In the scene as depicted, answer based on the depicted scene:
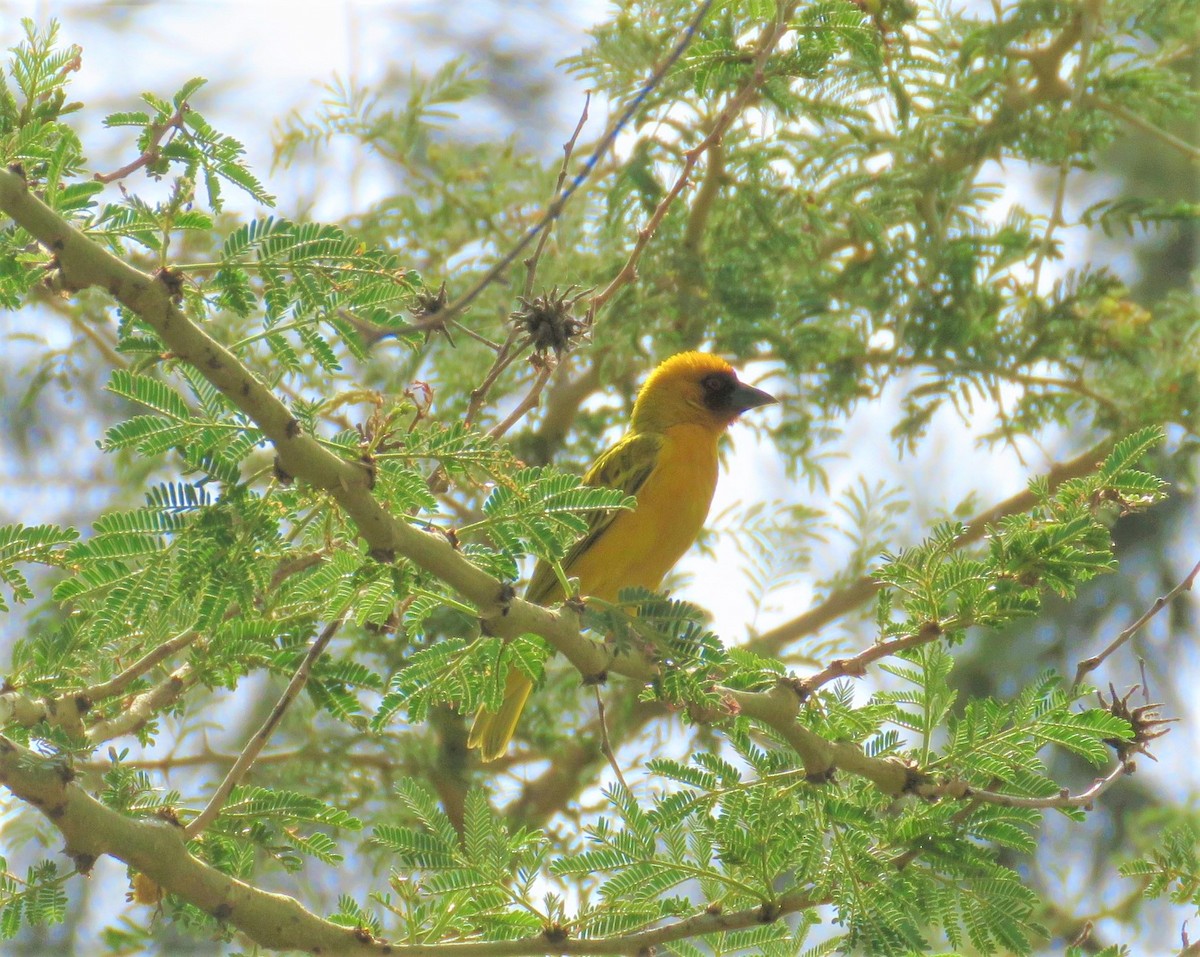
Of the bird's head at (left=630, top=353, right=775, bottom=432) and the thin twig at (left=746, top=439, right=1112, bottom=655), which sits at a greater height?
the bird's head at (left=630, top=353, right=775, bottom=432)

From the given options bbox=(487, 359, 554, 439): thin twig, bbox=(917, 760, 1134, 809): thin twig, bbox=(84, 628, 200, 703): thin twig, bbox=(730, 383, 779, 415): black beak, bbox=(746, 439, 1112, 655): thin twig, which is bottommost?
bbox=(917, 760, 1134, 809): thin twig

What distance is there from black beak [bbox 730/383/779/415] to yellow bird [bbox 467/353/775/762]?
0.20 m

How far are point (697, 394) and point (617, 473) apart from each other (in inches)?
24.3

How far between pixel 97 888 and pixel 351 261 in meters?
3.94

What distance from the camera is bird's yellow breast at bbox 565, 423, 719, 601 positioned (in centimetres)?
411

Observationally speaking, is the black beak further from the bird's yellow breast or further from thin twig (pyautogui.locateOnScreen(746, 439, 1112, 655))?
thin twig (pyautogui.locateOnScreen(746, 439, 1112, 655))

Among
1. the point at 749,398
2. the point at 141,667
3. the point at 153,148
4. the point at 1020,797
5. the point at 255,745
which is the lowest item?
the point at 1020,797

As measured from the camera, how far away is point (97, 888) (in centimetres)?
518

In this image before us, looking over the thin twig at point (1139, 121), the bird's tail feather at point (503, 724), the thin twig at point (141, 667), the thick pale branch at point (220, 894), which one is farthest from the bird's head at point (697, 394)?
the thick pale branch at point (220, 894)

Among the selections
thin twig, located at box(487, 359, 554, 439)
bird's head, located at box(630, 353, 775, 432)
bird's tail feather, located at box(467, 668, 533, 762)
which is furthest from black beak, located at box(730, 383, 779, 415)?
thin twig, located at box(487, 359, 554, 439)

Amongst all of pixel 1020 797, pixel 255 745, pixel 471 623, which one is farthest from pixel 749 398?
pixel 255 745

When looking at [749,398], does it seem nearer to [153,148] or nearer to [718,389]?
[718,389]

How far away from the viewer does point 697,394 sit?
15.5 feet

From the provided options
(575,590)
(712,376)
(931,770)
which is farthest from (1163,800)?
(575,590)
